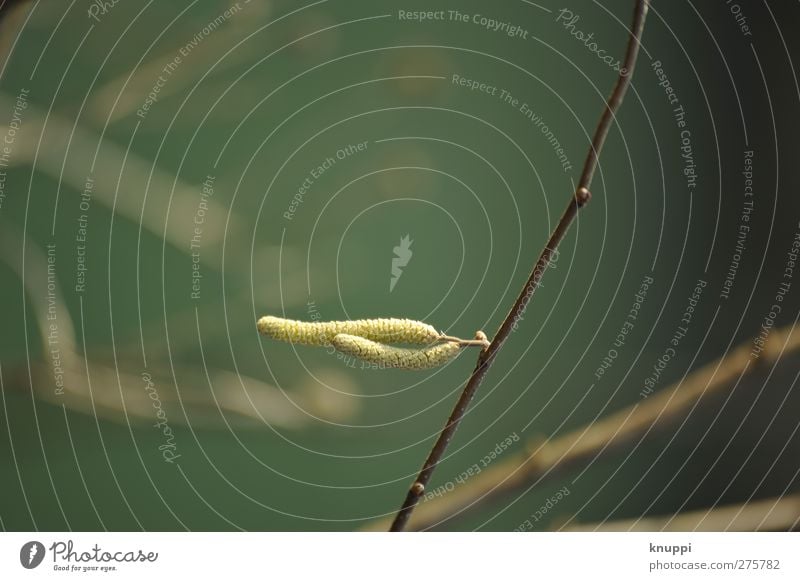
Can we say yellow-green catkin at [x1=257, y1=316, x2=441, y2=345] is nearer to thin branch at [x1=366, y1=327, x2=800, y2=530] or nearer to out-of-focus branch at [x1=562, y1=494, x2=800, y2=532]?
thin branch at [x1=366, y1=327, x2=800, y2=530]

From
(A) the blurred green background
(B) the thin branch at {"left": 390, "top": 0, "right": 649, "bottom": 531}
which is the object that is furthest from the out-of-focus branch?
(B) the thin branch at {"left": 390, "top": 0, "right": 649, "bottom": 531}

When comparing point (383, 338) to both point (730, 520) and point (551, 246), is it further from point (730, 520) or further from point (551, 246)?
point (730, 520)

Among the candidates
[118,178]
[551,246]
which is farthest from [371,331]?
[118,178]

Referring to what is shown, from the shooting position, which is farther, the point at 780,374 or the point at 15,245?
the point at 780,374

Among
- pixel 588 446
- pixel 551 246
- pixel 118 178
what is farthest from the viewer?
pixel 118 178

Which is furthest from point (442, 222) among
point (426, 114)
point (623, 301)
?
point (623, 301)

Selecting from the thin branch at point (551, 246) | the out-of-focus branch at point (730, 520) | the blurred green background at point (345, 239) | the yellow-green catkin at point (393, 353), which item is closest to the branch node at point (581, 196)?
the thin branch at point (551, 246)

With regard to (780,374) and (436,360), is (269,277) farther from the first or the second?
(780,374)

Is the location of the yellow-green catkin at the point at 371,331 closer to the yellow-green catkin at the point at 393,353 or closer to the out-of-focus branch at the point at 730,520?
the yellow-green catkin at the point at 393,353
